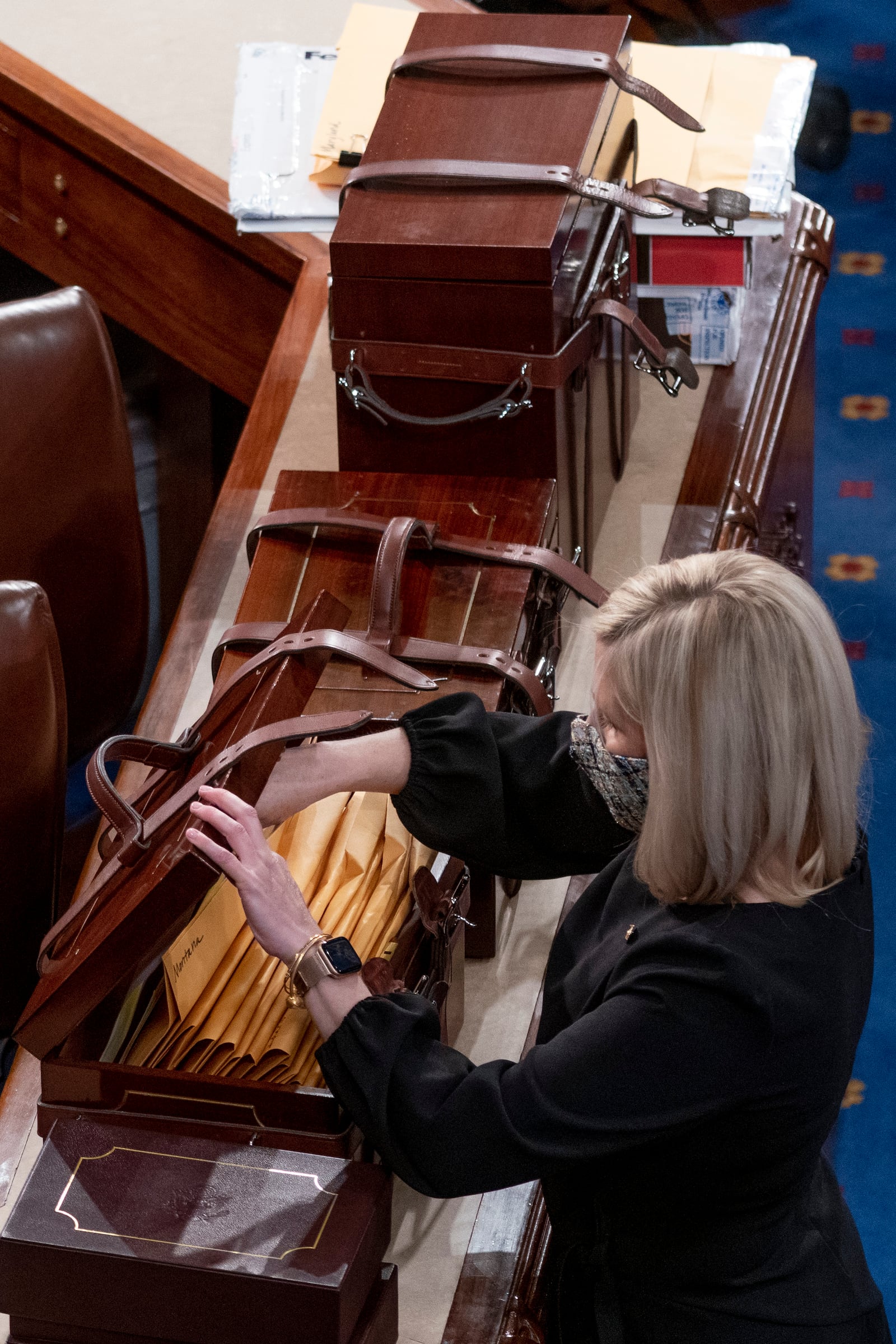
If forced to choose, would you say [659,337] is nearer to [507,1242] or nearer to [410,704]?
[410,704]

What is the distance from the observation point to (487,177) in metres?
1.68

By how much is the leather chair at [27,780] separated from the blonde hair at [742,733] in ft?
2.11

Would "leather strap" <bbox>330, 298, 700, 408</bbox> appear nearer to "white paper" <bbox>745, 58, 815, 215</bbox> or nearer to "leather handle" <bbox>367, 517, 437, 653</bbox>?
"leather handle" <bbox>367, 517, 437, 653</bbox>

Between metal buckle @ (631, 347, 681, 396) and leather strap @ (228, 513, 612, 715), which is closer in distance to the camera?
leather strap @ (228, 513, 612, 715)

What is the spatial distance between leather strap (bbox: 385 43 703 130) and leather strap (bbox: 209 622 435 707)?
0.73 m

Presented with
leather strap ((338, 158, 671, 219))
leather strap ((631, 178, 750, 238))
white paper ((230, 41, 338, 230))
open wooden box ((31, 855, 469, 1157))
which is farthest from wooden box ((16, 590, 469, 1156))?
white paper ((230, 41, 338, 230))

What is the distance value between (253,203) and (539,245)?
2.13 feet

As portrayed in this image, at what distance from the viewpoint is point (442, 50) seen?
181 cm

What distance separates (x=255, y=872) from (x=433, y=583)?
53 centimetres

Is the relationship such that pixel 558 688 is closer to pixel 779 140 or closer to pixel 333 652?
pixel 333 652

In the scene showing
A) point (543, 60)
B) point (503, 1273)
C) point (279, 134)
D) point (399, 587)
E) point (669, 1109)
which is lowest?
point (503, 1273)

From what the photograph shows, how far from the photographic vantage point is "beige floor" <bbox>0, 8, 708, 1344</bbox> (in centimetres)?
137

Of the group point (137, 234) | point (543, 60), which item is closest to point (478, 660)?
point (543, 60)

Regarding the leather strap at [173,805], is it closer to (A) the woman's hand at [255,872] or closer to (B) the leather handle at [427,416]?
(A) the woman's hand at [255,872]
